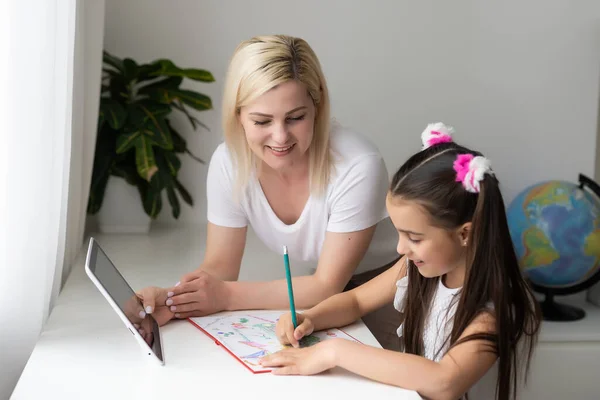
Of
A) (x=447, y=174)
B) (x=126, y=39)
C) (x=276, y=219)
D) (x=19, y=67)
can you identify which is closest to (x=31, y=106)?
(x=19, y=67)

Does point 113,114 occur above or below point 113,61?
below

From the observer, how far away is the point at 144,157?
2258 mm

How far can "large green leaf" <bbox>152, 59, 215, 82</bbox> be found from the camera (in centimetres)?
234

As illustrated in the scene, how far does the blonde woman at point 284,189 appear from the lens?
4.94 ft

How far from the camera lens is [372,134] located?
261 cm

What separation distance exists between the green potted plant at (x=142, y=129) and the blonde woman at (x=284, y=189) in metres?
0.63

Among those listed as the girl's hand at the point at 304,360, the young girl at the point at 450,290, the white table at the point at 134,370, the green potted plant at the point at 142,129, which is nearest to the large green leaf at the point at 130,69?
the green potted plant at the point at 142,129

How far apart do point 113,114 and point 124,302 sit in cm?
108

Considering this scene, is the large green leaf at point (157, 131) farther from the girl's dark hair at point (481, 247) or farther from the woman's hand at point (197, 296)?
the girl's dark hair at point (481, 247)

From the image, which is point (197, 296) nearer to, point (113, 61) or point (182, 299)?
point (182, 299)

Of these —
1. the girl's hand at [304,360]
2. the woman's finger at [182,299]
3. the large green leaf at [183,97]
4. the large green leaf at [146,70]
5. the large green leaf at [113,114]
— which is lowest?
the girl's hand at [304,360]

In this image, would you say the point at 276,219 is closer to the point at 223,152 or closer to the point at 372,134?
the point at 223,152

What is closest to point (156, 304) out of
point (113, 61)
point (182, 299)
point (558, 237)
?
point (182, 299)

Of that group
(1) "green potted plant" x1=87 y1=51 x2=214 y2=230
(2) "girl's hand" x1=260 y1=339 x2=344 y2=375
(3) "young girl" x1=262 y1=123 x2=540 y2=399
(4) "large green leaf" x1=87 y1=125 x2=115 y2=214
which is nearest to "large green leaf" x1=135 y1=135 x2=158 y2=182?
(1) "green potted plant" x1=87 y1=51 x2=214 y2=230
